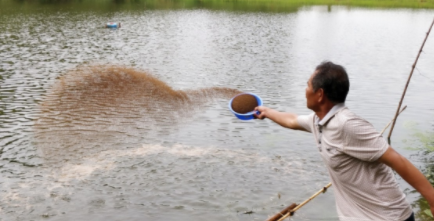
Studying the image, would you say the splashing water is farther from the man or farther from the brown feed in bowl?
the man

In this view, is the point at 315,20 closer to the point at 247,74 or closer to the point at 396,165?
the point at 247,74

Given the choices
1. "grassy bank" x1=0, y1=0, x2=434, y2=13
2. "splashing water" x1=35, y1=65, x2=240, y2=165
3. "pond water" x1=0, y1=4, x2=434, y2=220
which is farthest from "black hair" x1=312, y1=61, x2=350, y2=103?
"grassy bank" x1=0, y1=0, x2=434, y2=13


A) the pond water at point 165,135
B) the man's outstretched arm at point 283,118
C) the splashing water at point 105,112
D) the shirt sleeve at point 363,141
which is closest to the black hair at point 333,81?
the shirt sleeve at point 363,141

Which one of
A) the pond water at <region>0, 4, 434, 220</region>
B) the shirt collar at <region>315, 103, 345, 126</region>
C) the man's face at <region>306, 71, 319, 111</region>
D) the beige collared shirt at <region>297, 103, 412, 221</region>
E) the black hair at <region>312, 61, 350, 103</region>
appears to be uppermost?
the black hair at <region>312, 61, 350, 103</region>

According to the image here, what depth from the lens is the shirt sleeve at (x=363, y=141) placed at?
2.62 meters

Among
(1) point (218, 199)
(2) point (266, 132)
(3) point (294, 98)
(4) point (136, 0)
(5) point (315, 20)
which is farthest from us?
(4) point (136, 0)

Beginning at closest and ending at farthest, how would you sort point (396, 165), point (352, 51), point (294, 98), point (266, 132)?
point (396, 165) < point (266, 132) < point (294, 98) < point (352, 51)

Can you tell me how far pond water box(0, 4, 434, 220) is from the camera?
25.0 ft

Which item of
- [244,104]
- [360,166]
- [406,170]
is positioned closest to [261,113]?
[244,104]

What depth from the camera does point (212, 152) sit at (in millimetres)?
9844

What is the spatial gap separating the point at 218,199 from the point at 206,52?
1702 cm

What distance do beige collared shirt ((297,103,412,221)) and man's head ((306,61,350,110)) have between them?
3.0 inches

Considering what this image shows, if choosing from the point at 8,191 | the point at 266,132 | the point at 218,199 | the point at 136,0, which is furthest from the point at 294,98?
the point at 136,0

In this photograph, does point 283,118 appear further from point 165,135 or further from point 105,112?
point 105,112
